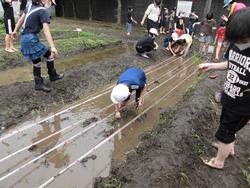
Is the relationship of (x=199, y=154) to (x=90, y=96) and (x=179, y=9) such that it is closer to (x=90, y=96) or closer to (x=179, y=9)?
(x=90, y=96)

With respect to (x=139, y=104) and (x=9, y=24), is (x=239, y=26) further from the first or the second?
(x=9, y=24)

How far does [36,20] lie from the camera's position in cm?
550

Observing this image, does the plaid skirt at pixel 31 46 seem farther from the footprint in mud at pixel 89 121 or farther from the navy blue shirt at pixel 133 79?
the navy blue shirt at pixel 133 79

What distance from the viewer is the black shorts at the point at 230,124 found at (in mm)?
3318

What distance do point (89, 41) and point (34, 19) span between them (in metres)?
6.54

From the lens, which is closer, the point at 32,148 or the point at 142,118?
the point at 32,148

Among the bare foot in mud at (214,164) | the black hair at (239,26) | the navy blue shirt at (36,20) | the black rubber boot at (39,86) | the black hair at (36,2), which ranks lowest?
the black rubber boot at (39,86)

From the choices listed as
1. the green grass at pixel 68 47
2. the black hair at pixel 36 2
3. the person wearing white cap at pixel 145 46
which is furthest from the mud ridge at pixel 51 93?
the green grass at pixel 68 47

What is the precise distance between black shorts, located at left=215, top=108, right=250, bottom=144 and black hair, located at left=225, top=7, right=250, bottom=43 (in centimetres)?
82

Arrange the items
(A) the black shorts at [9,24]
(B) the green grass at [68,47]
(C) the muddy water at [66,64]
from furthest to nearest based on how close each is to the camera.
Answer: (B) the green grass at [68,47] < (A) the black shorts at [9,24] < (C) the muddy water at [66,64]

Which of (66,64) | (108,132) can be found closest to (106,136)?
(108,132)

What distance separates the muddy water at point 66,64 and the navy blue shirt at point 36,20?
2.24m

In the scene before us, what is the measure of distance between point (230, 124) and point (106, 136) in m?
2.19

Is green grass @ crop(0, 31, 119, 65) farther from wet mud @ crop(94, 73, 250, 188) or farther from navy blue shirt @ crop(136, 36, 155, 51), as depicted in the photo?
wet mud @ crop(94, 73, 250, 188)
